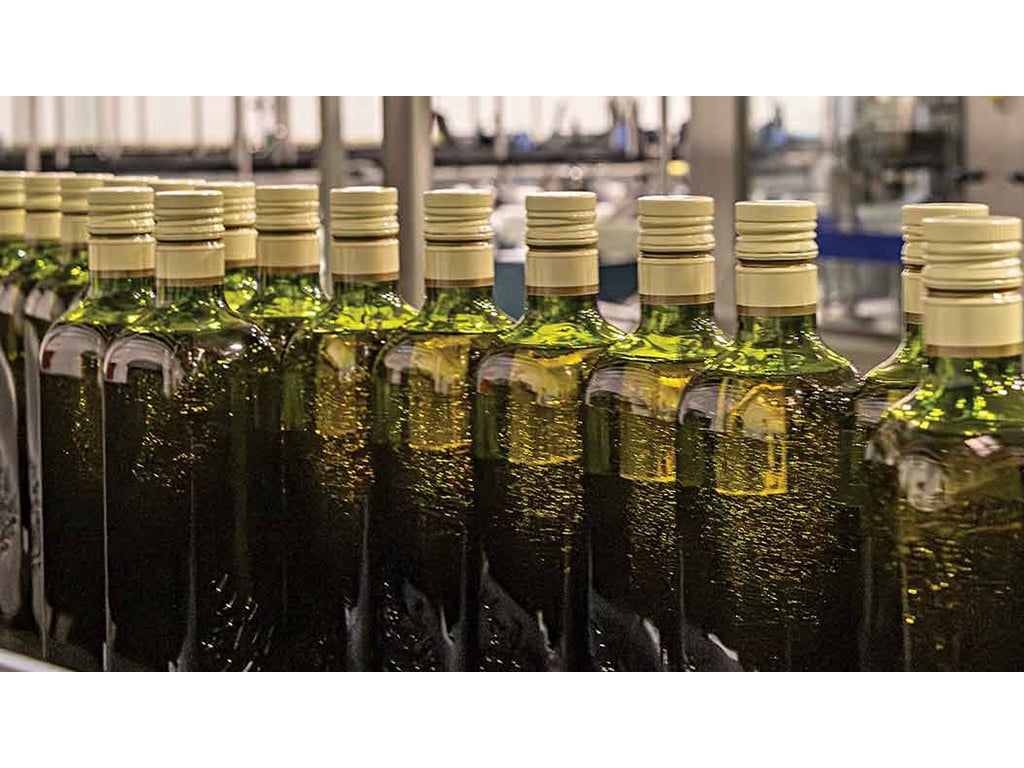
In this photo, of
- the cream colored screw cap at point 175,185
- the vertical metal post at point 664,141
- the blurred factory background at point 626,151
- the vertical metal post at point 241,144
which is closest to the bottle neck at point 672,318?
the cream colored screw cap at point 175,185

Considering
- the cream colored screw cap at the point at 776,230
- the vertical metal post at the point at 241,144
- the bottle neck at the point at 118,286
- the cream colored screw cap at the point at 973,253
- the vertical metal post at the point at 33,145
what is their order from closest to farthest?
the cream colored screw cap at the point at 973,253 < the cream colored screw cap at the point at 776,230 < the bottle neck at the point at 118,286 < the vertical metal post at the point at 33,145 < the vertical metal post at the point at 241,144

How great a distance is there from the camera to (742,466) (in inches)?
27.9

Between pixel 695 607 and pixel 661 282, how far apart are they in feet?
0.55

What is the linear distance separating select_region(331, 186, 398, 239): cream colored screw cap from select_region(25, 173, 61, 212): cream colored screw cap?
1.19 ft

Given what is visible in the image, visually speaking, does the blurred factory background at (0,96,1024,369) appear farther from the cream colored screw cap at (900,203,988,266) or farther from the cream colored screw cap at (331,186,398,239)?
the cream colored screw cap at (900,203,988,266)

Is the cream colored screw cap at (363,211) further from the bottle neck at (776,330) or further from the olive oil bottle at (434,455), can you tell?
the bottle neck at (776,330)

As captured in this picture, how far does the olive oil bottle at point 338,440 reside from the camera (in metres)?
0.84

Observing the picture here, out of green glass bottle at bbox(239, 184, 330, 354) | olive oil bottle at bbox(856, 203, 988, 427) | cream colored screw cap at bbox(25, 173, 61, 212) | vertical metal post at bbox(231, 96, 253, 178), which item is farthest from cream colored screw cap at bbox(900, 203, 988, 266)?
vertical metal post at bbox(231, 96, 253, 178)

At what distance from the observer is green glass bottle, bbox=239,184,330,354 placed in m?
0.91

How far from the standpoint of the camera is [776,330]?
2.37 feet

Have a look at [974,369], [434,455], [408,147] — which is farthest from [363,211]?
[408,147]

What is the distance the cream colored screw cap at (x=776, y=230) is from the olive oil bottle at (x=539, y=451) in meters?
0.11
